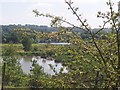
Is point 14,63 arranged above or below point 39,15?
below

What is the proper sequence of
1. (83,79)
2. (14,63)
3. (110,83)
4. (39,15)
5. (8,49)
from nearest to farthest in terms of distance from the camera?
1. (110,83)
2. (39,15)
3. (83,79)
4. (14,63)
5. (8,49)

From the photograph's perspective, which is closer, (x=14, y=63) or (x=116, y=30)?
(x=116, y=30)

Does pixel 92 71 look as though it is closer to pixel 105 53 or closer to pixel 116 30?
pixel 105 53

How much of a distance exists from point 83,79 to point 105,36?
39 centimetres

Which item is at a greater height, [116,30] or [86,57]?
[116,30]

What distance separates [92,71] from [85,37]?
0.89 ft

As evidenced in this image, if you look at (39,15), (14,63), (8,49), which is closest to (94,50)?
(39,15)

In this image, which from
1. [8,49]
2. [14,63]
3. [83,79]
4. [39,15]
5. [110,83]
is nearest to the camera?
[110,83]

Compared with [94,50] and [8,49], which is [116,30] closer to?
[94,50]

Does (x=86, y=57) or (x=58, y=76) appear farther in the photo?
(x=58, y=76)

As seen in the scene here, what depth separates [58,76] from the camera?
2541 mm

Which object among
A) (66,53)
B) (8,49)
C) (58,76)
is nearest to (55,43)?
(66,53)

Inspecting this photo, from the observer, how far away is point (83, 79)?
243 cm

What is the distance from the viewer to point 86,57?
228 centimetres
